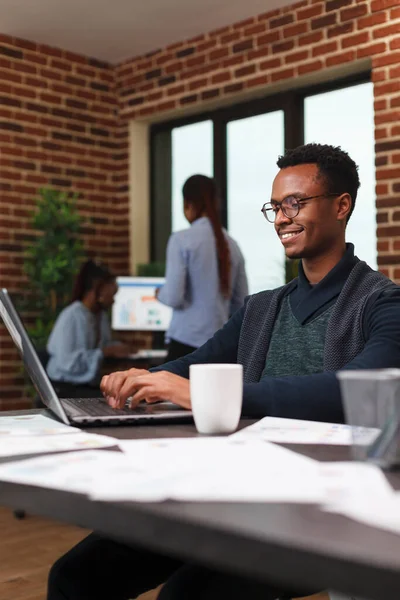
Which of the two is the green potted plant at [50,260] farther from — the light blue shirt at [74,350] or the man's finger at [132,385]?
the man's finger at [132,385]

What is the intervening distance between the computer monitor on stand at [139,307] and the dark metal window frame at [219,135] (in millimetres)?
750

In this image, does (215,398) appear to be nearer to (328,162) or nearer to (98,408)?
(98,408)

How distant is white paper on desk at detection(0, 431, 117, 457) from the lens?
99cm

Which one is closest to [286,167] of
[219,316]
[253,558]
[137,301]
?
[253,558]

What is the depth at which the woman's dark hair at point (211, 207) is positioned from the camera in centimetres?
372

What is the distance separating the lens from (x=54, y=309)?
5.09 m

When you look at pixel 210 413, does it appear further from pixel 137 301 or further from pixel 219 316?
pixel 137 301

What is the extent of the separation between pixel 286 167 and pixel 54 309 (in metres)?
3.47

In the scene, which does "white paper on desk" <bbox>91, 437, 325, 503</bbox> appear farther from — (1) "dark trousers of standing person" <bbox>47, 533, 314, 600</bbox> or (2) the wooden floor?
(2) the wooden floor

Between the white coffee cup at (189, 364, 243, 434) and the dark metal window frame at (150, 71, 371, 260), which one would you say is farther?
the dark metal window frame at (150, 71, 371, 260)

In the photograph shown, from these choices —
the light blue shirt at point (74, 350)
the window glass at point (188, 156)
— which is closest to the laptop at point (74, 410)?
the light blue shirt at point (74, 350)

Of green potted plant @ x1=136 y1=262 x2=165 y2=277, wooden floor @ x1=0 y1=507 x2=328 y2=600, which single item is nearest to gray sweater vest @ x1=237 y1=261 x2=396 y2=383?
wooden floor @ x1=0 y1=507 x2=328 y2=600

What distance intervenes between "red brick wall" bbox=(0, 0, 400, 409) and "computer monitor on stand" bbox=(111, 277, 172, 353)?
2.41 feet

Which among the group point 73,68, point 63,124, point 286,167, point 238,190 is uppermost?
point 73,68
